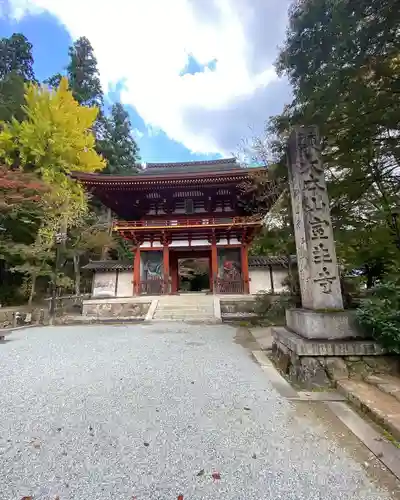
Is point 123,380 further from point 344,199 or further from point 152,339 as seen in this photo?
point 344,199

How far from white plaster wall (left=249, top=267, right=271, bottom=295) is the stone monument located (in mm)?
10061

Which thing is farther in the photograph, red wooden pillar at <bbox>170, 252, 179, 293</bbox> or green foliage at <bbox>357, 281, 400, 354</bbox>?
red wooden pillar at <bbox>170, 252, 179, 293</bbox>

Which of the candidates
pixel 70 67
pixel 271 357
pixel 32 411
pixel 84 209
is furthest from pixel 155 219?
pixel 70 67

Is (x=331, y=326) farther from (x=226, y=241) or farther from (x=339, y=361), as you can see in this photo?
(x=226, y=241)

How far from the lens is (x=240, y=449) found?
1.87 metres

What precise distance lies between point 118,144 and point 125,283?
697 inches

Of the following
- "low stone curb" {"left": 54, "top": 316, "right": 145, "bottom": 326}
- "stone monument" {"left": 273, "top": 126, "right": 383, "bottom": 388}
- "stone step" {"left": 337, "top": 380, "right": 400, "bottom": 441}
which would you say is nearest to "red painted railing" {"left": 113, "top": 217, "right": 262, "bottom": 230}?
"low stone curb" {"left": 54, "top": 316, "right": 145, "bottom": 326}

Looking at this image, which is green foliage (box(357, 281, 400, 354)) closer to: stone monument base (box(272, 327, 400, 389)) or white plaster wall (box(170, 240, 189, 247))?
stone monument base (box(272, 327, 400, 389))

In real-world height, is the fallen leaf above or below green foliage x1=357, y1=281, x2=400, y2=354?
below

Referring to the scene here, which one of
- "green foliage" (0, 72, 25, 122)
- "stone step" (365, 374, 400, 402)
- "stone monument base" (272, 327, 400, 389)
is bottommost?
"stone step" (365, 374, 400, 402)

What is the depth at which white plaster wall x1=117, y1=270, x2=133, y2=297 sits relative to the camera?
1505cm

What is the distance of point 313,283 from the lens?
3508 mm

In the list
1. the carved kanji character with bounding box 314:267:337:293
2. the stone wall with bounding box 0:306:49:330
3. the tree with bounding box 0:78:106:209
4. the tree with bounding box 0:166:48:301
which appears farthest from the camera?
the tree with bounding box 0:78:106:209

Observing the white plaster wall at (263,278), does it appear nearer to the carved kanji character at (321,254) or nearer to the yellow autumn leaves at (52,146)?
the yellow autumn leaves at (52,146)
